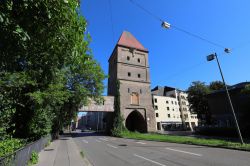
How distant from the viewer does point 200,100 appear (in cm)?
5191

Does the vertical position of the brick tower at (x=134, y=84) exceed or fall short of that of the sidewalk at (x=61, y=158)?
it exceeds it

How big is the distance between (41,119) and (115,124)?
818 inches

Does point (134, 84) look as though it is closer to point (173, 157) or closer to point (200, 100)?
point (200, 100)

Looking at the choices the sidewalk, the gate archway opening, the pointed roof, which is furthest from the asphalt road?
the pointed roof

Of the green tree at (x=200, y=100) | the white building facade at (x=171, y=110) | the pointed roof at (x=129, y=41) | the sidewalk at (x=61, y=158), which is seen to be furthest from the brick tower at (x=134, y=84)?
the sidewalk at (x=61, y=158)

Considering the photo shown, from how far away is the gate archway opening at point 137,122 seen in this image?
41000mm

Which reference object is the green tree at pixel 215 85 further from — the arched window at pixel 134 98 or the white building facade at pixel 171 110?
the arched window at pixel 134 98

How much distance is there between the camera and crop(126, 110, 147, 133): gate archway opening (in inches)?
1614

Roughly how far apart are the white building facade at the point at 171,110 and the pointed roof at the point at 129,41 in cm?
2690

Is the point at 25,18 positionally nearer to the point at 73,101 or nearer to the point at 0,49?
the point at 0,49

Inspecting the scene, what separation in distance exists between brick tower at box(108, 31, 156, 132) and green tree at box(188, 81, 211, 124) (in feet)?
56.3

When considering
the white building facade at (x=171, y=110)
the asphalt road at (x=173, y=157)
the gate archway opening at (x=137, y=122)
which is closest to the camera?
the asphalt road at (x=173, y=157)

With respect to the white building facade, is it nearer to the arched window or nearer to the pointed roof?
the pointed roof

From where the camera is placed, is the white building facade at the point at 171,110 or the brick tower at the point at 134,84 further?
the white building facade at the point at 171,110
